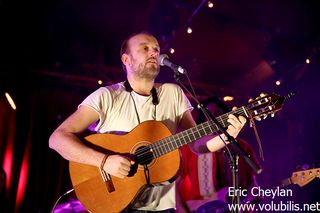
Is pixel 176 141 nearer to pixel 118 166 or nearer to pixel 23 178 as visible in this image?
pixel 118 166

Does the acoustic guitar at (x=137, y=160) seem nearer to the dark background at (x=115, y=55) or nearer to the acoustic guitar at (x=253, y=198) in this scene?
the acoustic guitar at (x=253, y=198)

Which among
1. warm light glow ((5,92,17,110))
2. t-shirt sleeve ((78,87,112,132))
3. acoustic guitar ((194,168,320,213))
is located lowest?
acoustic guitar ((194,168,320,213))

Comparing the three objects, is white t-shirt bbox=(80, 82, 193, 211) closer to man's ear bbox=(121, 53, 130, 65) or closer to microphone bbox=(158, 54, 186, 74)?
man's ear bbox=(121, 53, 130, 65)

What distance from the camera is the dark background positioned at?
22.0ft

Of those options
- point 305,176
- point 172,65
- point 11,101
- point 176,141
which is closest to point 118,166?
point 176,141

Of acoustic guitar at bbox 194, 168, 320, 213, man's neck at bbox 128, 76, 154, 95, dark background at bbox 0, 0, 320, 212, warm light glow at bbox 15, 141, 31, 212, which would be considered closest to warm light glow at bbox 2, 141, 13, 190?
dark background at bbox 0, 0, 320, 212

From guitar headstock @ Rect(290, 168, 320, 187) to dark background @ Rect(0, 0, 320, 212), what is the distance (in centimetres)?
212

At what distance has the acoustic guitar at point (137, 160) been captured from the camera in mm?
2867

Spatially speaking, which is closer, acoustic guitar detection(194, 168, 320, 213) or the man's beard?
the man's beard

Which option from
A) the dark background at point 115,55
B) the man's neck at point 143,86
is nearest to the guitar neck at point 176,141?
the man's neck at point 143,86

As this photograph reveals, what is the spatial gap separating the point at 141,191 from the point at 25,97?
513cm

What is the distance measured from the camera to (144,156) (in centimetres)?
296

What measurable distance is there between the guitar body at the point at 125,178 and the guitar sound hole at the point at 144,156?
1.5 inches

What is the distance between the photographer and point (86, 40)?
761cm
